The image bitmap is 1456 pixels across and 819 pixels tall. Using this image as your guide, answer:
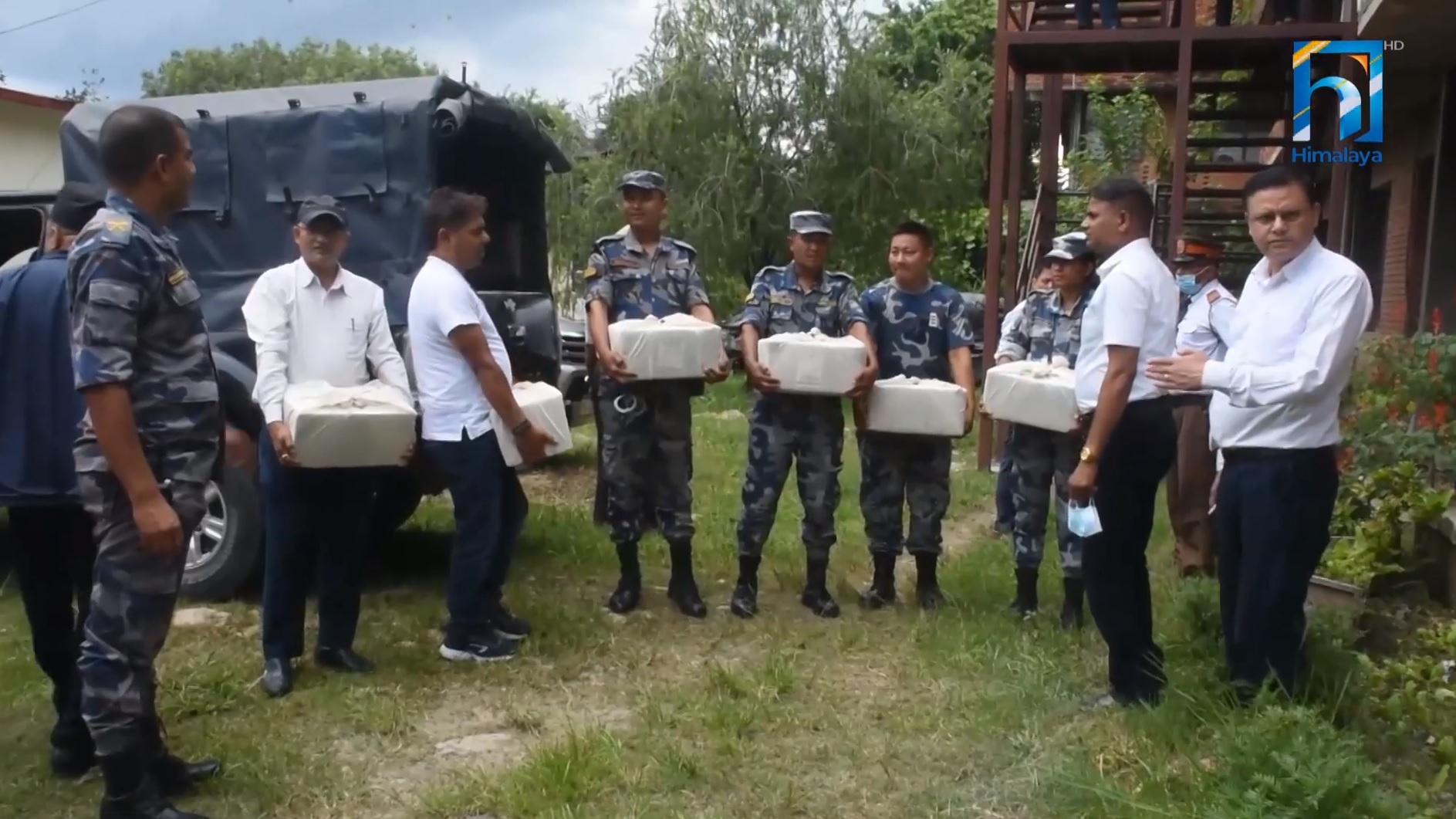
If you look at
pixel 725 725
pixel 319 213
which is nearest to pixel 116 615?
pixel 319 213

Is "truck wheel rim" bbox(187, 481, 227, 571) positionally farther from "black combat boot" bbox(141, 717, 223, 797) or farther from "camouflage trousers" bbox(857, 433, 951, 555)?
"camouflage trousers" bbox(857, 433, 951, 555)

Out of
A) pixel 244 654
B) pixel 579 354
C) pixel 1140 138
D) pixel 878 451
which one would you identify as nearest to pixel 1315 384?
pixel 878 451

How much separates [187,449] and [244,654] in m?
1.69

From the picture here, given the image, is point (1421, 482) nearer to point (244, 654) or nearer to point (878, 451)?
point (878, 451)

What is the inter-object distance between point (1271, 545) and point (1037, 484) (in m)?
1.63

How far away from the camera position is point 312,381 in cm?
405

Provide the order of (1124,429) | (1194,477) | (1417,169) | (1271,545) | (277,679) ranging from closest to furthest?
(1271,545)
(1124,429)
(277,679)
(1194,477)
(1417,169)

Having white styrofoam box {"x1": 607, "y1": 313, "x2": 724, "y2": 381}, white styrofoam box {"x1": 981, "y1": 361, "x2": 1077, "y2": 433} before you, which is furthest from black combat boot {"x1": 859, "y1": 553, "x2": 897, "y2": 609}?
white styrofoam box {"x1": 607, "y1": 313, "x2": 724, "y2": 381}

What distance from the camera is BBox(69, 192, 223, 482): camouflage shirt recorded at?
2758 mm

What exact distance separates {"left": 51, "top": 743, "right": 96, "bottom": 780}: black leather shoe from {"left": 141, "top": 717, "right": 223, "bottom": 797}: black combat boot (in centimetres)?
30

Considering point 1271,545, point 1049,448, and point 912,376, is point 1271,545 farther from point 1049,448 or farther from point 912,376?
Answer: point 912,376

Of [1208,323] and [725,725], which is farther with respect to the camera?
[1208,323]

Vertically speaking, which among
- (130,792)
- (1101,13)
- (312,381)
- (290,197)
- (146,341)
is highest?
(1101,13)

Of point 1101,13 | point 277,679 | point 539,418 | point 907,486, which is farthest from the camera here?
point 1101,13
